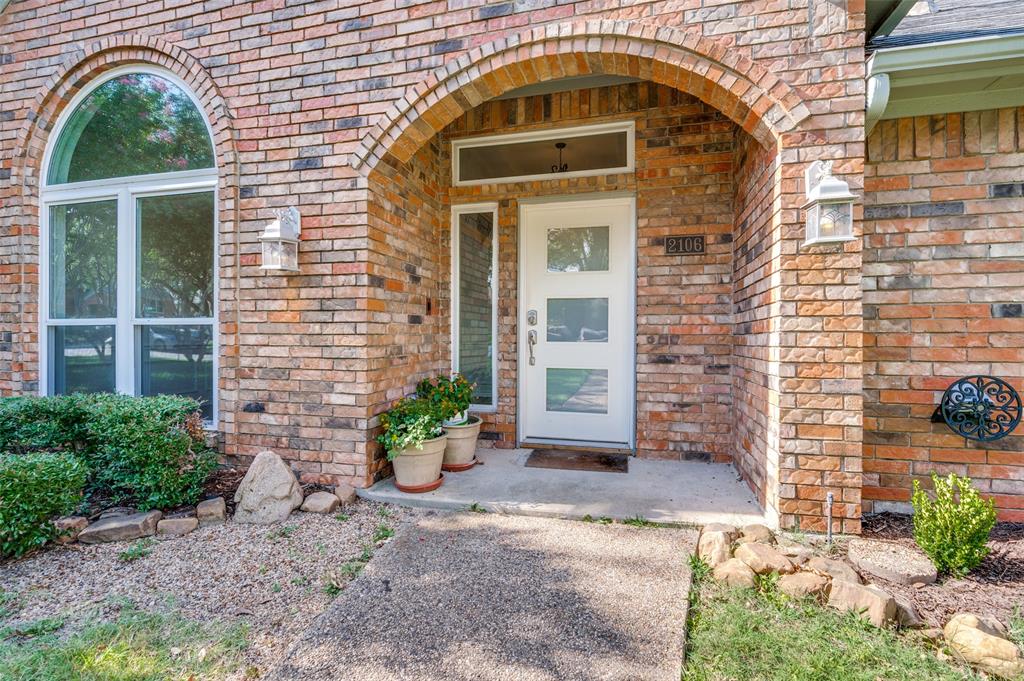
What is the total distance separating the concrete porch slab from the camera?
8.93 feet

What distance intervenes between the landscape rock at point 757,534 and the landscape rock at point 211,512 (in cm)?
276

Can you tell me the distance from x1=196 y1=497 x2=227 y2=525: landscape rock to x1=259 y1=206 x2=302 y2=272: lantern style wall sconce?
1396 mm

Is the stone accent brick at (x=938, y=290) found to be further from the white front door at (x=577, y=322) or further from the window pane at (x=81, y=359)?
the window pane at (x=81, y=359)

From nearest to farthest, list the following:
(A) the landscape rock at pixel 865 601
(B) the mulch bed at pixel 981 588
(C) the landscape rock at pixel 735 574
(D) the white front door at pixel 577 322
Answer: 1. (A) the landscape rock at pixel 865 601
2. (B) the mulch bed at pixel 981 588
3. (C) the landscape rock at pixel 735 574
4. (D) the white front door at pixel 577 322

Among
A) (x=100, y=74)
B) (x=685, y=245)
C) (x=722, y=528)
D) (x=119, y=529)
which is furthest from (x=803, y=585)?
(x=100, y=74)

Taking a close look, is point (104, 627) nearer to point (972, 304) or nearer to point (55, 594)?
point (55, 594)

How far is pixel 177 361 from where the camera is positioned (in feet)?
11.5

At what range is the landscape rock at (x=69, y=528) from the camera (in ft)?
8.12

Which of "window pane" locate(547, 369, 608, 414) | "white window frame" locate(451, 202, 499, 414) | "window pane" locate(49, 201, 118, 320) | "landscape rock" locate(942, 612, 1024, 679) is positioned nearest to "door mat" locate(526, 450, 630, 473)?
"window pane" locate(547, 369, 608, 414)

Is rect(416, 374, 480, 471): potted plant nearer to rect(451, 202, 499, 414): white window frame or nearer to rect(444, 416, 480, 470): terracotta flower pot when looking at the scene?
rect(444, 416, 480, 470): terracotta flower pot

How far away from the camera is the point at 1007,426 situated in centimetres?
250

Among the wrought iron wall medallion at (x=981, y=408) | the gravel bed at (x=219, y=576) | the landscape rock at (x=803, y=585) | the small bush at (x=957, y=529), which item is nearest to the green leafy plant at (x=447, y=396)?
the gravel bed at (x=219, y=576)

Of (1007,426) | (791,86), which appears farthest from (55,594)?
(1007,426)

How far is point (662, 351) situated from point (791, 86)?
6.00 feet
